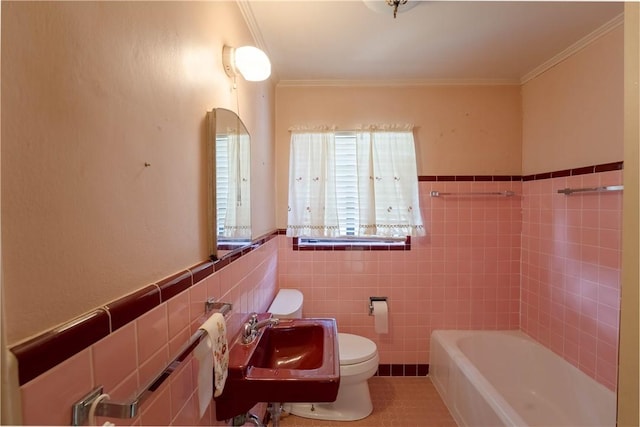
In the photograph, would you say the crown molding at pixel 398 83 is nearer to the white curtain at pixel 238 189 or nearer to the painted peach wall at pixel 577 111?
the painted peach wall at pixel 577 111

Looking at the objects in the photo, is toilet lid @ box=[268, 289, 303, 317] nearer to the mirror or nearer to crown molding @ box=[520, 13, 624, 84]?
the mirror

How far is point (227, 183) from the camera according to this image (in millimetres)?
1144

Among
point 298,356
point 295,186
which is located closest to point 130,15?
point 298,356

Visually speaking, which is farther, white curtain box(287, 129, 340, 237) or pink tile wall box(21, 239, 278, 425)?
white curtain box(287, 129, 340, 237)

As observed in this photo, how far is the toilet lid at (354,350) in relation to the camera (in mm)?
1789

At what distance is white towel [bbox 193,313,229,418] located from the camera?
2.67 feet

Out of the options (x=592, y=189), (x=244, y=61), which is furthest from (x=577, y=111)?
(x=244, y=61)

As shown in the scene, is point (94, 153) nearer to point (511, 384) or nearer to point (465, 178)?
point (465, 178)

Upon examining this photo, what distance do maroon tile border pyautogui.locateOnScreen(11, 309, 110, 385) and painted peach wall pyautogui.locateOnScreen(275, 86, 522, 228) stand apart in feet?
6.39

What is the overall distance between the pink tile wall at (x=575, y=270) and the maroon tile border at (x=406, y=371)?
86 centimetres

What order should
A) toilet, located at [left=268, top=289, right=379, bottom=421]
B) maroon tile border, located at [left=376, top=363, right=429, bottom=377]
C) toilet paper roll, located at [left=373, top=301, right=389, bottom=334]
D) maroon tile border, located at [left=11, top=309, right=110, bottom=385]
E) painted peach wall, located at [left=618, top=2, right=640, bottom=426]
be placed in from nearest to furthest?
maroon tile border, located at [left=11, top=309, right=110, bottom=385]
painted peach wall, located at [left=618, top=2, right=640, bottom=426]
toilet, located at [left=268, top=289, right=379, bottom=421]
toilet paper roll, located at [left=373, top=301, right=389, bottom=334]
maroon tile border, located at [left=376, top=363, right=429, bottom=377]

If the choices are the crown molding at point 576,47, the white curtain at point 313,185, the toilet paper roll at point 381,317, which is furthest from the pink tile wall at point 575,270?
the white curtain at point 313,185

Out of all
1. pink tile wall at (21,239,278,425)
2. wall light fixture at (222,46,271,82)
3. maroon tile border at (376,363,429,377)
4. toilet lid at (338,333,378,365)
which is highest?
wall light fixture at (222,46,271,82)

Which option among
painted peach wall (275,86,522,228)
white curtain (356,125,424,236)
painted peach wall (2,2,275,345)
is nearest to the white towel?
painted peach wall (2,2,275,345)
